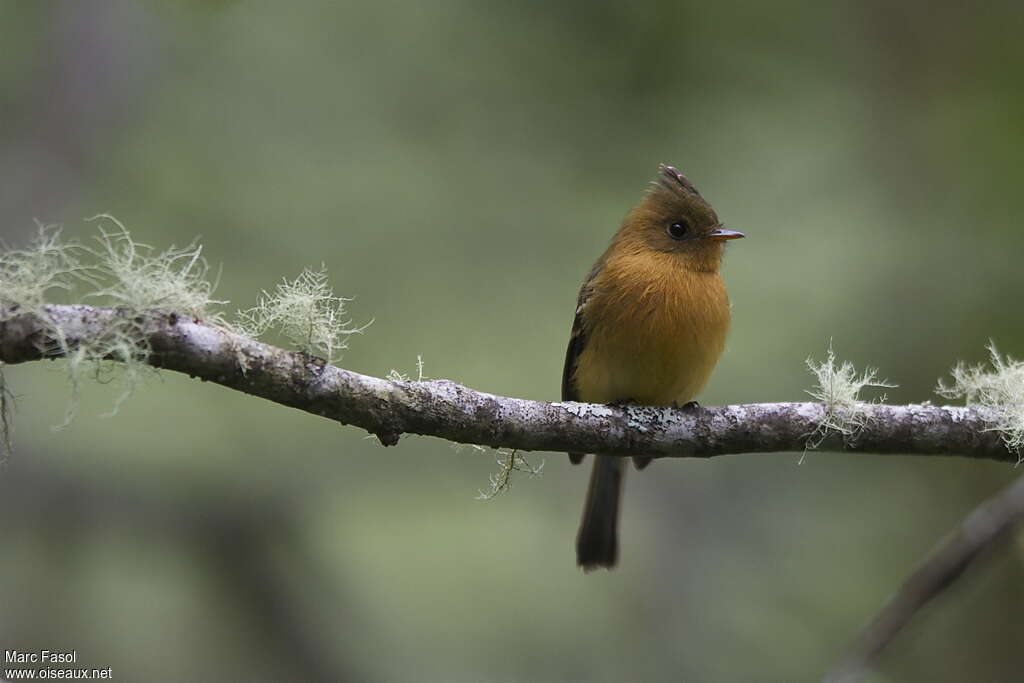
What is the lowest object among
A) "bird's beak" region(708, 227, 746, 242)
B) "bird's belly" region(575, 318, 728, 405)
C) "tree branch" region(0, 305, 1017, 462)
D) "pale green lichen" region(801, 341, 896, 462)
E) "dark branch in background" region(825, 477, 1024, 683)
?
"dark branch in background" region(825, 477, 1024, 683)

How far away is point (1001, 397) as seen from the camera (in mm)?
3602

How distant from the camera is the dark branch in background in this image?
3.18m

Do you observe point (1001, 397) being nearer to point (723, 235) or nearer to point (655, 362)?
point (655, 362)

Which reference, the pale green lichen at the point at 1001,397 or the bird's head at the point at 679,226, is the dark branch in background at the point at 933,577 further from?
the bird's head at the point at 679,226

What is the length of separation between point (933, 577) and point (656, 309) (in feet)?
5.09

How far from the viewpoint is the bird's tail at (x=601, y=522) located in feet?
17.2

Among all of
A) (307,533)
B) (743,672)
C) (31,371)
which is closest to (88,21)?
(31,371)

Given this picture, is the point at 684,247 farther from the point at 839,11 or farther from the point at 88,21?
the point at 88,21

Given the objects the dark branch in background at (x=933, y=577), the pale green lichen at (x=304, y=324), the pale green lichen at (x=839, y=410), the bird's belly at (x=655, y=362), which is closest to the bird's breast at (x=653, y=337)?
the bird's belly at (x=655, y=362)

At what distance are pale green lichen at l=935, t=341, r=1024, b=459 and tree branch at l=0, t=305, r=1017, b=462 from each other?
5 cm

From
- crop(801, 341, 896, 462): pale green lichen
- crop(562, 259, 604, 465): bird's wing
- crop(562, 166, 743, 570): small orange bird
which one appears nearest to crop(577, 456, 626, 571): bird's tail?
crop(562, 166, 743, 570): small orange bird

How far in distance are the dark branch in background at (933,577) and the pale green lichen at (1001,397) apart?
19 cm

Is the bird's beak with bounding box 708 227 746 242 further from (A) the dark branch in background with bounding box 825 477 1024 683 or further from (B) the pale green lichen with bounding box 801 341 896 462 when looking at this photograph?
(A) the dark branch in background with bounding box 825 477 1024 683

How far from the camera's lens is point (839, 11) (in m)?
7.11
